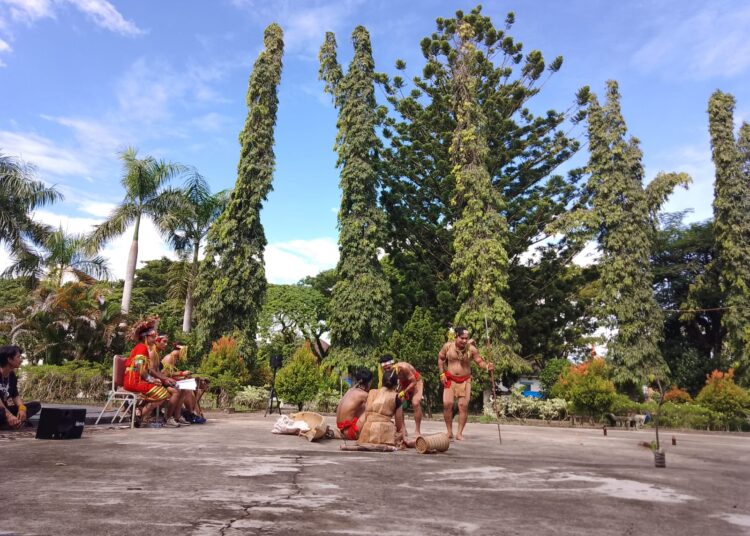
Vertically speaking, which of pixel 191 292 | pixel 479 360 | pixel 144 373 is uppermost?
pixel 191 292

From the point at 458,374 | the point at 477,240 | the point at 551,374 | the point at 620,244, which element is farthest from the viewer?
the point at 620,244

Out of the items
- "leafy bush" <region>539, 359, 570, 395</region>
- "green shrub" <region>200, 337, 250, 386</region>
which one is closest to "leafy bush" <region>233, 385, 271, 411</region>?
"green shrub" <region>200, 337, 250, 386</region>

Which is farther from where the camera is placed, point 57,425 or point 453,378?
point 453,378

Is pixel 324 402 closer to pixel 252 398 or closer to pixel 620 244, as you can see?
pixel 252 398

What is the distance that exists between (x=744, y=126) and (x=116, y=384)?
31274mm

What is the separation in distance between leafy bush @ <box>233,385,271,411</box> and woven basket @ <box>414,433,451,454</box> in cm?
1065

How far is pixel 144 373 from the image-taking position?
814cm

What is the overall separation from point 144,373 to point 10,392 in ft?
5.92

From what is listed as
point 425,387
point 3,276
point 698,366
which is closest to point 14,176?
point 3,276

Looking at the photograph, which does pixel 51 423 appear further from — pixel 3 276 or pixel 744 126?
pixel 744 126

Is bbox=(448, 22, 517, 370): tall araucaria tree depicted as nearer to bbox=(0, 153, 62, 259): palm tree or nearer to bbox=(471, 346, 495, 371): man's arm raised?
bbox=(471, 346, 495, 371): man's arm raised

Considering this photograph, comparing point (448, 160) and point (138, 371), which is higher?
point (448, 160)

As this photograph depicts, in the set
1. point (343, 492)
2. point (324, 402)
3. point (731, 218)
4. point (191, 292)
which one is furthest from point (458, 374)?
point (731, 218)

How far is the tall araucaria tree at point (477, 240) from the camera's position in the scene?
19.4 meters
